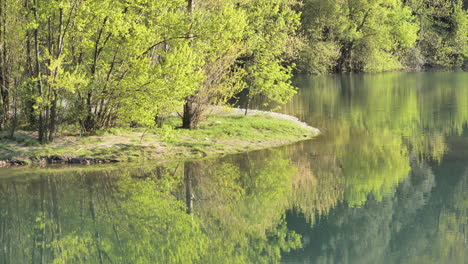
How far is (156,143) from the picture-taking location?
1919cm

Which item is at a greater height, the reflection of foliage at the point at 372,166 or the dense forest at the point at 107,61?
the dense forest at the point at 107,61

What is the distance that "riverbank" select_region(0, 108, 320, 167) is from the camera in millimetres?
17562

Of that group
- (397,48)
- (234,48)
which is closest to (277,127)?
(234,48)

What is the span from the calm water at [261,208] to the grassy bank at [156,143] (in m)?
0.89

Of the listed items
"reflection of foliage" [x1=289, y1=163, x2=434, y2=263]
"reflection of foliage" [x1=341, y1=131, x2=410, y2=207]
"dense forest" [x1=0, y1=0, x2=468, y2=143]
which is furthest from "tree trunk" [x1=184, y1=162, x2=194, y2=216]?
"reflection of foliage" [x1=341, y1=131, x2=410, y2=207]

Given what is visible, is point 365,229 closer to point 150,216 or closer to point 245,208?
point 245,208

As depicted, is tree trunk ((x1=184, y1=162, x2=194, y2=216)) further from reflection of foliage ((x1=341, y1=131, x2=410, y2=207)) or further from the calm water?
reflection of foliage ((x1=341, y1=131, x2=410, y2=207))

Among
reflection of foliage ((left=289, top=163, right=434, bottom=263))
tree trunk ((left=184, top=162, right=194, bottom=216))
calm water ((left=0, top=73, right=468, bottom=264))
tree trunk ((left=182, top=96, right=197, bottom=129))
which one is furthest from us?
tree trunk ((left=182, top=96, right=197, bottom=129))

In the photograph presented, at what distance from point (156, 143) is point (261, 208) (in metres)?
7.03

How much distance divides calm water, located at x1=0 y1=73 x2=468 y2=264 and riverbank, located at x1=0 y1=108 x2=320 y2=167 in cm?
87

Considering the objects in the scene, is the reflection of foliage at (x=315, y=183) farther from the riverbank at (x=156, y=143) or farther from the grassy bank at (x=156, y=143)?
the riverbank at (x=156, y=143)

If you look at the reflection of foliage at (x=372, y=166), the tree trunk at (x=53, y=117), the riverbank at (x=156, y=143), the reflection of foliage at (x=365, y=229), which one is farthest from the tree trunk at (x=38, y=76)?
the reflection of foliage at (x=365, y=229)

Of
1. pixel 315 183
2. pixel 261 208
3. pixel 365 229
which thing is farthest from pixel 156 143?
pixel 365 229

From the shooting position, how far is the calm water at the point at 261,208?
10250 millimetres
